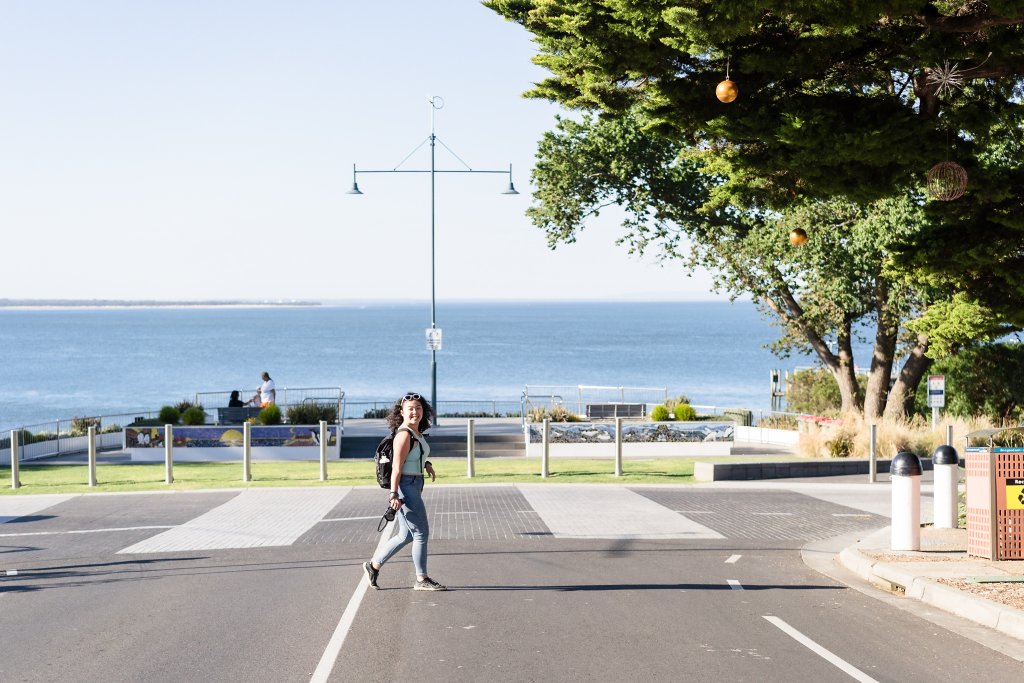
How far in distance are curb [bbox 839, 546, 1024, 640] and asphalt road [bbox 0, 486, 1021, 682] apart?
0.43 meters

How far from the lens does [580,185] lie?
31.8m

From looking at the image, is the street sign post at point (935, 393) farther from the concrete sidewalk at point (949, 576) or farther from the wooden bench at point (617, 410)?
the wooden bench at point (617, 410)

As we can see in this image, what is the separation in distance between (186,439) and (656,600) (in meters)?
19.8

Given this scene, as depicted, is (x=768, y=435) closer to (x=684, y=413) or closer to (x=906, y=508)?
(x=684, y=413)

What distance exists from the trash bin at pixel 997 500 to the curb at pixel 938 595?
110cm

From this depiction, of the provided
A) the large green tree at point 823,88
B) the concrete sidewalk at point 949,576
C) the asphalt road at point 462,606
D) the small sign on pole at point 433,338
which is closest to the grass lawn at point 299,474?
the asphalt road at point 462,606

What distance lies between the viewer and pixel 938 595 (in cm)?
930

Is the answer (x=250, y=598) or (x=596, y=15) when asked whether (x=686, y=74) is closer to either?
(x=596, y=15)

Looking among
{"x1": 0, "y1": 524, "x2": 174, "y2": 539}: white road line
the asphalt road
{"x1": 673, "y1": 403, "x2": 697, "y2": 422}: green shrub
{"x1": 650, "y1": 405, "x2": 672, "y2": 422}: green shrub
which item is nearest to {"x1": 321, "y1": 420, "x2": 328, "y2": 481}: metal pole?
the asphalt road

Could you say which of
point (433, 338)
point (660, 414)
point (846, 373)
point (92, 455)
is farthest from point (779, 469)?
point (433, 338)

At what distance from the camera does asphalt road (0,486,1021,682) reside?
285 inches

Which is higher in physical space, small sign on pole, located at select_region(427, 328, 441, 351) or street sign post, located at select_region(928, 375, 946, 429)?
small sign on pole, located at select_region(427, 328, 441, 351)

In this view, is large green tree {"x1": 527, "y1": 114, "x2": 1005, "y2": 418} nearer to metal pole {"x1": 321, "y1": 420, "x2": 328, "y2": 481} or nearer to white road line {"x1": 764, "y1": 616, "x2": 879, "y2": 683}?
metal pole {"x1": 321, "y1": 420, "x2": 328, "y2": 481}

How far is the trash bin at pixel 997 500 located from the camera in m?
10.4
